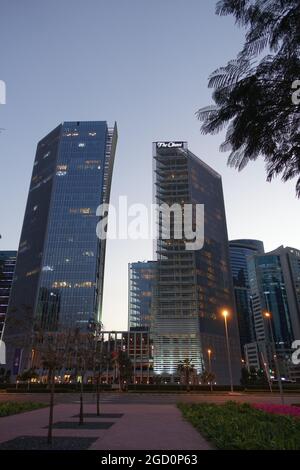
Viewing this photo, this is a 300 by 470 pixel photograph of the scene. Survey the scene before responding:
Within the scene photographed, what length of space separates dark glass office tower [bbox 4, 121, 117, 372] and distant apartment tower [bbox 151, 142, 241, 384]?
34557 mm

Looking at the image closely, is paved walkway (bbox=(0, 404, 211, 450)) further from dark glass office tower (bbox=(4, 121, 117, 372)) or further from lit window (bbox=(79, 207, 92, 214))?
lit window (bbox=(79, 207, 92, 214))

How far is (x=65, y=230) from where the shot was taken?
15075 centimetres

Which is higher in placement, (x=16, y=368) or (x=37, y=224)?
(x=37, y=224)

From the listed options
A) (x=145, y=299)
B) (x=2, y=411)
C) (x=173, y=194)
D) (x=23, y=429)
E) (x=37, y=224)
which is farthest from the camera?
(x=145, y=299)

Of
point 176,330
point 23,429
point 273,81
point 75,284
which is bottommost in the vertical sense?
point 23,429

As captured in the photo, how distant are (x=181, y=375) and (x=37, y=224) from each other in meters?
101

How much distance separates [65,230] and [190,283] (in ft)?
217

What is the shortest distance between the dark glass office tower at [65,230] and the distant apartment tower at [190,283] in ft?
113

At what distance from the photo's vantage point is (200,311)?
390ft

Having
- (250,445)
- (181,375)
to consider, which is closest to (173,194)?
(181,375)

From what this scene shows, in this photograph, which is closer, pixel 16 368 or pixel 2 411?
pixel 2 411

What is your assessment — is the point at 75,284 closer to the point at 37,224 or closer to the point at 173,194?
the point at 37,224

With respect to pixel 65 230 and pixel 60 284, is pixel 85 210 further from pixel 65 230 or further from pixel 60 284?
pixel 60 284

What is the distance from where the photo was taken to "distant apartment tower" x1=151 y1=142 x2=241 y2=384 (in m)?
115
